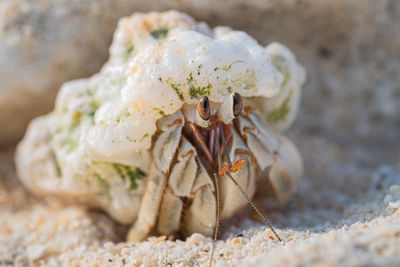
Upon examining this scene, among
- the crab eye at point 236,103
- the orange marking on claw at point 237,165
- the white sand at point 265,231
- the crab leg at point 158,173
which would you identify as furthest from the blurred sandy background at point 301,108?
the crab eye at point 236,103

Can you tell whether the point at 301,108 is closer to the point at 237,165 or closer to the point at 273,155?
the point at 273,155

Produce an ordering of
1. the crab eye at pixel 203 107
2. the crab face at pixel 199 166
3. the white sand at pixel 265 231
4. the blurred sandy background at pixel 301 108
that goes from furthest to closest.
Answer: the blurred sandy background at pixel 301 108 → the crab face at pixel 199 166 → the crab eye at pixel 203 107 → the white sand at pixel 265 231

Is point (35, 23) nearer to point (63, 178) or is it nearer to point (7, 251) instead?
point (63, 178)

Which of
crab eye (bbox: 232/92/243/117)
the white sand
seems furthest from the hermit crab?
the white sand

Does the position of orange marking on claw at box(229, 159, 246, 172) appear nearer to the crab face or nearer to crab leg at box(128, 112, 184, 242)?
the crab face

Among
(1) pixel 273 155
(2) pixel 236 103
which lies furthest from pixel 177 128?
(1) pixel 273 155

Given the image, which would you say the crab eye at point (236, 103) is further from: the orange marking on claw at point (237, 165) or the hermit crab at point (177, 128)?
the orange marking on claw at point (237, 165)

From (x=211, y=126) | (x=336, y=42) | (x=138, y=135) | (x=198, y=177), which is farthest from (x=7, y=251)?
(x=336, y=42)
